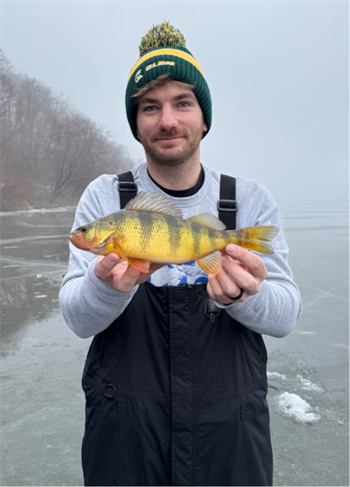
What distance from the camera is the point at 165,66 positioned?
2279mm

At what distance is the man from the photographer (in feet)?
6.31

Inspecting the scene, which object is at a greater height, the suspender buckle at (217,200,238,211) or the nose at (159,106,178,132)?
the nose at (159,106,178,132)

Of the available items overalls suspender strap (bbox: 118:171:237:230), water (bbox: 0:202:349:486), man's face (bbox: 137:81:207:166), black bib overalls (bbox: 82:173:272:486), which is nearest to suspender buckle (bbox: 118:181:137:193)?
overalls suspender strap (bbox: 118:171:237:230)

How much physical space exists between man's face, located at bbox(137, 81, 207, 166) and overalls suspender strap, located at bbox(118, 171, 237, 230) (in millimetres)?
203

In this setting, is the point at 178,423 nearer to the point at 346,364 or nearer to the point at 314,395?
the point at 314,395

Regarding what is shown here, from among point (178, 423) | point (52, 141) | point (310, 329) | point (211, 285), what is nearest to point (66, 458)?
point (178, 423)

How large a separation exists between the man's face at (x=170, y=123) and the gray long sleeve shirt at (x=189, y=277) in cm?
21

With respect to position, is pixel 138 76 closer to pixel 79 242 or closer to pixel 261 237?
pixel 79 242

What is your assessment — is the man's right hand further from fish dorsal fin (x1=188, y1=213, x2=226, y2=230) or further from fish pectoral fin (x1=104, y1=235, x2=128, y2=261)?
fish dorsal fin (x1=188, y1=213, x2=226, y2=230)

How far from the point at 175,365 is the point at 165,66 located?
1.75 meters

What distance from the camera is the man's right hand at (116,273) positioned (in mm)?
1683

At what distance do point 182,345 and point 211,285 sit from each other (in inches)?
16.0

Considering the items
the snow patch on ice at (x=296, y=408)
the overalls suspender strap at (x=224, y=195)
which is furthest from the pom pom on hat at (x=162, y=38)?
the snow patch on ice at (x=296, y=408)

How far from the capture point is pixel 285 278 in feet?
7.13
